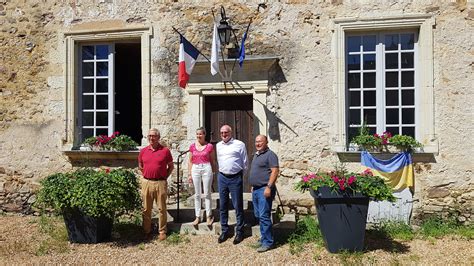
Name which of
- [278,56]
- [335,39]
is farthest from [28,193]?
[335,39]

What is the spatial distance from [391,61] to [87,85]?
531cm

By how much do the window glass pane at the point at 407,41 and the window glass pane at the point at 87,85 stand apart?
5397mm

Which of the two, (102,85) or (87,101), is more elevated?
(102,85)

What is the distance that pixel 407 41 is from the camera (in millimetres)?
6590

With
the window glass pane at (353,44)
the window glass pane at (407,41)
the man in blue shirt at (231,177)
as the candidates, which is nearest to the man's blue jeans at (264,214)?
the man in blue shirt at (231,177)

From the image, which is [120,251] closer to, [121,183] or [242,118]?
[121,183]

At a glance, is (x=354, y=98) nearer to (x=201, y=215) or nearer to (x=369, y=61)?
(x=369, y=61)

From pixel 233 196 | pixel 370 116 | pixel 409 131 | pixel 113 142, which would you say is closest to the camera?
pixel 233 196

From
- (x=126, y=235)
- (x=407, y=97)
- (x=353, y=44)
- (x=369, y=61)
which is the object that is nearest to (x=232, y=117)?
(x=353, y=44)

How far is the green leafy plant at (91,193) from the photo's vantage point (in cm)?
532

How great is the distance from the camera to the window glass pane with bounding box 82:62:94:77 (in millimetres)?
7516

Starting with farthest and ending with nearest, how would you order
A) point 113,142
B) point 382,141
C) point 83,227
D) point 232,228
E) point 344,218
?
point 113,142
point 382,141
point 232,228
point 83,227
point 344,218

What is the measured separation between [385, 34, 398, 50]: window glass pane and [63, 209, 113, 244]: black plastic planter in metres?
5.06

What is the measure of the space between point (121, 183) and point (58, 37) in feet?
11.3
